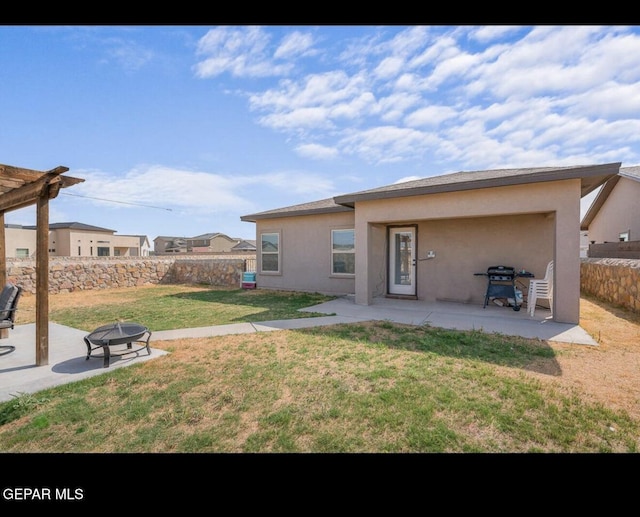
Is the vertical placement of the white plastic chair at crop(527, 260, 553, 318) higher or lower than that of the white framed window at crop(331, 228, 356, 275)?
lower

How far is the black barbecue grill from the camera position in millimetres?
7977

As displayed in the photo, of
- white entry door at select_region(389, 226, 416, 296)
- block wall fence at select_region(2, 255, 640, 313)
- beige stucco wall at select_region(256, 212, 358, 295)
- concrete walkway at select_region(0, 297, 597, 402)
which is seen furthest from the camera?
beige stucco wall at select_region(256, 212, 358, 295)

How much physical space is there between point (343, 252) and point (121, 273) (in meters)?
11.6

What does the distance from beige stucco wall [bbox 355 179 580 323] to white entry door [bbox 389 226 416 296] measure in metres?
0.26

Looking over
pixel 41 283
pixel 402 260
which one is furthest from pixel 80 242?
pixel 402 260

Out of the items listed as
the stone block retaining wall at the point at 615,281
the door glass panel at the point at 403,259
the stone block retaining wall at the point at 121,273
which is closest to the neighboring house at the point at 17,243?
the stone block retaining wall at the point at 121,273

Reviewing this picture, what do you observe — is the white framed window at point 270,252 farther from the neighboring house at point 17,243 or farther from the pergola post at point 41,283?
the neighboring house at point 17,243

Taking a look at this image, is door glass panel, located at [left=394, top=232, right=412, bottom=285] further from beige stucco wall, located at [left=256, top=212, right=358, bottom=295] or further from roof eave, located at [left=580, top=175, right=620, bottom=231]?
roof eave, located at [left=580, top=175, right=620, bottom=231]

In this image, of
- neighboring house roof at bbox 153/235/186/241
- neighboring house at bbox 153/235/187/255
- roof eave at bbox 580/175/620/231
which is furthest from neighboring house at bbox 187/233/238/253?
roof eave at bbox 580/175/620/231

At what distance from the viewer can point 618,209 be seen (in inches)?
586

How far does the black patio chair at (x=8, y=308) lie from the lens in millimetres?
5211

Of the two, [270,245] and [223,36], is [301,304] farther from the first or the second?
[223,36]
